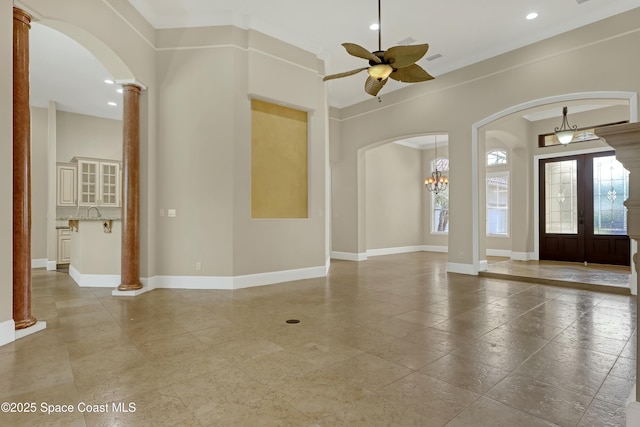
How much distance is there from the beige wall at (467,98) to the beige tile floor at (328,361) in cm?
313

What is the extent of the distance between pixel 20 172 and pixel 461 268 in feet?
23.5

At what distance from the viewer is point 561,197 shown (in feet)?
28.2

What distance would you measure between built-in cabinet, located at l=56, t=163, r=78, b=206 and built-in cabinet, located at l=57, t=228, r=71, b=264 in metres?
0.72

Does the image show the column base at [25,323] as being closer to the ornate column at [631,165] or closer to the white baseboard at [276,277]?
the white baseboard at [276,277]

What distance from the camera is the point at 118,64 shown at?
4.83 metres

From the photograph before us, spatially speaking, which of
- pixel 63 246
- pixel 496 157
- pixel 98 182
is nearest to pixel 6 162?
pixel 63 246

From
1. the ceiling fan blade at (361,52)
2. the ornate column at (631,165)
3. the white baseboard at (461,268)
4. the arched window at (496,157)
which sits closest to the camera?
the ornate column at (631,165)

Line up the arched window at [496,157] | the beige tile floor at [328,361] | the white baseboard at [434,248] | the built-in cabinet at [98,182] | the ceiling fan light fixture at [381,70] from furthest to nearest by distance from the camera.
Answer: the white baseboard at [434,248]
the arched window at [496,157]
the built-in cabinet at [98,182]
the ceiling fan light fixture at [381,70]
the beige tile floor at [328,361]

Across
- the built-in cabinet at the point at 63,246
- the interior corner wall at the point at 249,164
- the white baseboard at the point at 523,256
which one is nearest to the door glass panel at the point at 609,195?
the white baseboard at the point at 523,256

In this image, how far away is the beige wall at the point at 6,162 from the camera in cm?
312

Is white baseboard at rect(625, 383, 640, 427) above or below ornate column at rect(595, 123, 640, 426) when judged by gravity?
below

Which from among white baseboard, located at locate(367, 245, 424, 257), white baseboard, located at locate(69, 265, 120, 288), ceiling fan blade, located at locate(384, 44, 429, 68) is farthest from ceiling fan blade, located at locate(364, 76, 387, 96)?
white baseboard, located at locate(367, 245, 424, 257)

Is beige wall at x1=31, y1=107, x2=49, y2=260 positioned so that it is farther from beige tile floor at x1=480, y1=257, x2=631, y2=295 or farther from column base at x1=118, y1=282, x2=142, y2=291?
beige tile floor at x1=480, y1=257, x2=631, y2=295

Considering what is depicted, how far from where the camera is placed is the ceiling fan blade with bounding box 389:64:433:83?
13.4 ft
